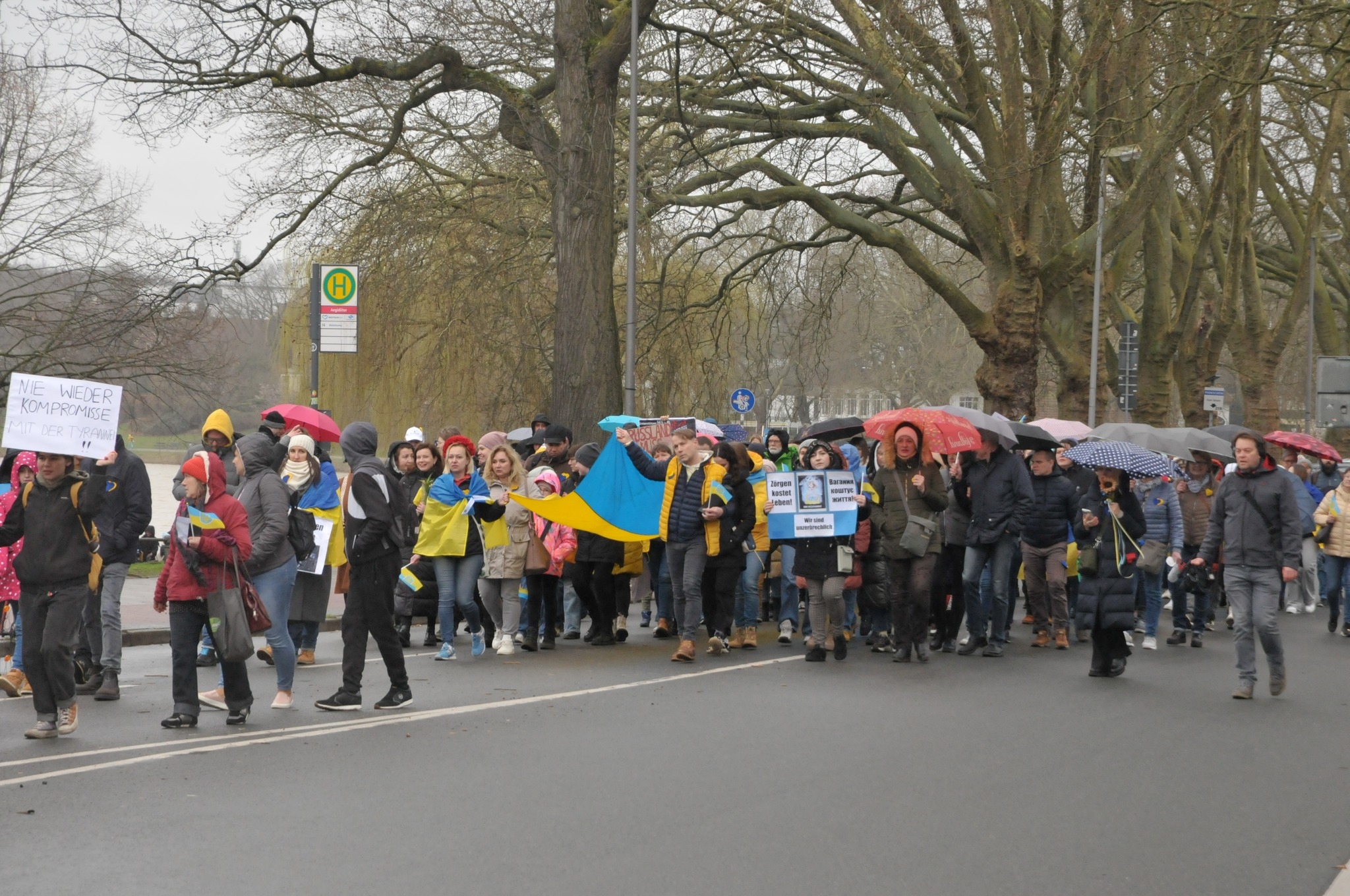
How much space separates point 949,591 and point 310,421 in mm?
5569

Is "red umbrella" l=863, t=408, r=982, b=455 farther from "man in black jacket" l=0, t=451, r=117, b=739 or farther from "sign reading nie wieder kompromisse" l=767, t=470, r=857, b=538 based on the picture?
"man in black jacket" l=0, t=451, r=117, b=739

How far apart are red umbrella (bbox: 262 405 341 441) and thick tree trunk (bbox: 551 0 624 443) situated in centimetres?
579

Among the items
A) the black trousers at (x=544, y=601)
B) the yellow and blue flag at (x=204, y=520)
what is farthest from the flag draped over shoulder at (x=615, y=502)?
the yellow and blue flag at (x=204, y=520)

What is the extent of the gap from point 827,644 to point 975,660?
125 cm

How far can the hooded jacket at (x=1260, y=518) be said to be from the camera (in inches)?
404

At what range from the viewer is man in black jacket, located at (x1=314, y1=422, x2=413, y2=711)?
895 cm

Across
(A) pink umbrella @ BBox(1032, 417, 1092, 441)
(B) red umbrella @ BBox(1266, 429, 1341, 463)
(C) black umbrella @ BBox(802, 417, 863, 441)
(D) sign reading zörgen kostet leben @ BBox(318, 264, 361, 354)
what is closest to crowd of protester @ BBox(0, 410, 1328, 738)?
(C) black umbrella @ BBox(802, 417, 863, 441)

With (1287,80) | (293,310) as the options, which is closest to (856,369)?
(293,310)

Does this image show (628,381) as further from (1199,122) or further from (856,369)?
(856,369)

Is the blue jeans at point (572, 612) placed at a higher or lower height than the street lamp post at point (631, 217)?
lower

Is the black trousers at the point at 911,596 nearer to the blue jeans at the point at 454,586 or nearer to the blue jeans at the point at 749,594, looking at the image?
the blue jeans at the point at 749,594

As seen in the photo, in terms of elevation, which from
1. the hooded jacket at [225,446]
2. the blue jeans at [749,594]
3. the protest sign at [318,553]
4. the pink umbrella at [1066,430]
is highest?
the pink umbrella at [1066,430]

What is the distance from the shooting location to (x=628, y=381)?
2100 cm

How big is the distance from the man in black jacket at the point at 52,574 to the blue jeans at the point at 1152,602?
9061 mm
